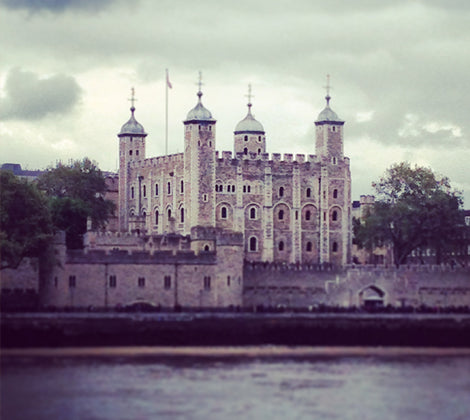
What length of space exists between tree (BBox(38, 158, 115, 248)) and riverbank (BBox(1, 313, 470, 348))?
3041 cm

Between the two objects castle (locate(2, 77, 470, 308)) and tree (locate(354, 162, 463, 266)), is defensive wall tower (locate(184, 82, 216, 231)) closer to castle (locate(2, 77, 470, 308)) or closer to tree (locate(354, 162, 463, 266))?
castle (locate(2, 77, 470, 308))

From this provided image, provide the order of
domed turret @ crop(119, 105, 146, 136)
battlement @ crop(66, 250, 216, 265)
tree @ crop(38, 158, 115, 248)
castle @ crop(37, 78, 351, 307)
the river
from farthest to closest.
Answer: domed turret @ crop(119, 105, 146, 136) → castle @ crop(37, 78, 351, 307) → tree @ crop(38, 158, 115, 248) → battlement @ crop(66, 250, 216, 265) → the river

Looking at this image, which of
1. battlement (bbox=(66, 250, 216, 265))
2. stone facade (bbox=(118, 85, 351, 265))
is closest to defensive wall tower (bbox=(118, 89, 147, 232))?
stone facade (bbox=(118, 85, 351, 265))

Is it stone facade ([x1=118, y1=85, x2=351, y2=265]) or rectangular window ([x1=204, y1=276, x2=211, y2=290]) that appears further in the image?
stone facade ([x1=118, y1=85, x2=351, y2=265])

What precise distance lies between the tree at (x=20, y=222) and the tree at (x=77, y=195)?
711 inches

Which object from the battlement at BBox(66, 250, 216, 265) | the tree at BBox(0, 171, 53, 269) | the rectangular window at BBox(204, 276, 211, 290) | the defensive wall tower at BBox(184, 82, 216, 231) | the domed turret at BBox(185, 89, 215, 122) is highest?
the domed turret at BBox(185, 89, 215, 122)

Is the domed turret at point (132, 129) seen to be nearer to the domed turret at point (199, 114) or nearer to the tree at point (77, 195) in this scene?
the tree at point (77, 195)

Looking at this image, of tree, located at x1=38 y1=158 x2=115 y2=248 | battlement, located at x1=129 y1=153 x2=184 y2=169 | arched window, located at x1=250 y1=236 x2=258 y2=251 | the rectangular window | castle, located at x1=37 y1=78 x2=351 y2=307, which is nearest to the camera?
the rectangular window

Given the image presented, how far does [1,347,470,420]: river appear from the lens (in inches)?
3273

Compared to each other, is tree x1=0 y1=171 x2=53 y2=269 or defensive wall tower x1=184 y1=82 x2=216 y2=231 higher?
defensive wall tower x1=184 y1=82 x2=216 y2=231

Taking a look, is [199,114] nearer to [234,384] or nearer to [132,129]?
[132,129]

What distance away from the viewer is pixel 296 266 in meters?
129

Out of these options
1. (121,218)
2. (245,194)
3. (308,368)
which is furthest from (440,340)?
(121,218)

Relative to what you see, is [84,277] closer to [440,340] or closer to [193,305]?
[193,305]
